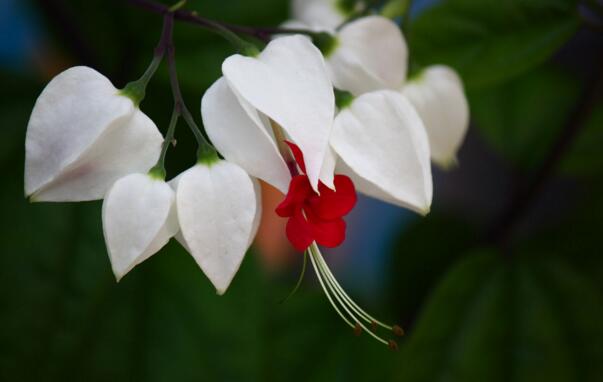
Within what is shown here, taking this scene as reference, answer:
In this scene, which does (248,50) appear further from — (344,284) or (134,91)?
(344,284)

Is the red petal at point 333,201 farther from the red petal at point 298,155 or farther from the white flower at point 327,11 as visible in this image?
the white flower at point 327,11

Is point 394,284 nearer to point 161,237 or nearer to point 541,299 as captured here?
point 541,299

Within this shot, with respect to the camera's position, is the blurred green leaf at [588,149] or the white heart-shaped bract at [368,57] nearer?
the white heart-shaped bract at [368,57]

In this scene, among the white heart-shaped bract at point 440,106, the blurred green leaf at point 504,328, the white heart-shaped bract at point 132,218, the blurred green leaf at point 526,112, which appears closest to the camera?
the white heart-shaped bract at point 132,218

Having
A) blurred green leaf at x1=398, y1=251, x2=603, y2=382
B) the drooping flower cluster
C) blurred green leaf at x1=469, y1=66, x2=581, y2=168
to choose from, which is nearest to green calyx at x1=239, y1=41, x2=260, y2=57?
the drooping flower cluster

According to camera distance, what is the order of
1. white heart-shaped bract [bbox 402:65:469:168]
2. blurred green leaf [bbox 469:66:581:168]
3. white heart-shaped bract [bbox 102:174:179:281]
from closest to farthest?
white heart-shaped bract [bbox 102:174:179:281], white heart-shaped bract [bbox 402:65:469:168], blurred green leaf [bbox 469:66:581:168]

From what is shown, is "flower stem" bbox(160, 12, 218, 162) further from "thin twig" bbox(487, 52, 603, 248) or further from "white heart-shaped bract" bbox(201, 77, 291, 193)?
"thin twig" bbox(487, 52, 603, 248)

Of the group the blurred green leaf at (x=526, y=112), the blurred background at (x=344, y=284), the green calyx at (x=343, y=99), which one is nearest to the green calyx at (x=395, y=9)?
the blurred background at (x=344, y=284)
